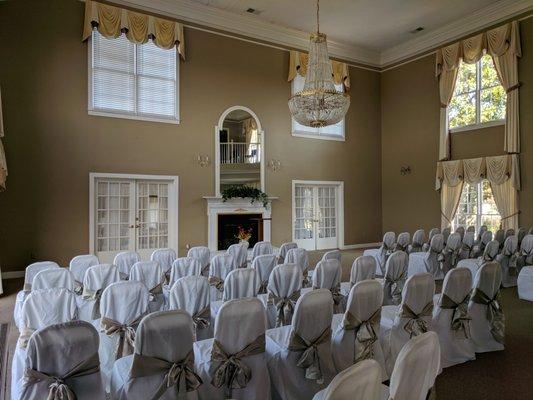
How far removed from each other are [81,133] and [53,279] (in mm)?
5461

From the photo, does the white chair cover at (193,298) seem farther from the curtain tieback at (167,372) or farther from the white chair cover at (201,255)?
the white chair cover at (201,255)

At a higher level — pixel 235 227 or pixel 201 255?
pixel 235 227

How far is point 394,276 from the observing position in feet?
16.3

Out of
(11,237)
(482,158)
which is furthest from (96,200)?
(482,158)

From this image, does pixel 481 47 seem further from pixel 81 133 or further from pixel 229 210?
pixel 81 133

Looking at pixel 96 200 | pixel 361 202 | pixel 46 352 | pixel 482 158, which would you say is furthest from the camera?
pixel 361 202

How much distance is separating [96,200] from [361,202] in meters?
8.16

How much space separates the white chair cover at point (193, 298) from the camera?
3227mm

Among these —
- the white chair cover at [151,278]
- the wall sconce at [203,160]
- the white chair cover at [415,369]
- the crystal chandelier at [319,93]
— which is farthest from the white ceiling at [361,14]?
the white chair cover at [415,369]

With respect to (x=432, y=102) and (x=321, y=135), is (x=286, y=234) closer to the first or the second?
(x=321, y=135)

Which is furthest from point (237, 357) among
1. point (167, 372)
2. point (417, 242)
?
point (417, 242)

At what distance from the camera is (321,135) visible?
11844 mm

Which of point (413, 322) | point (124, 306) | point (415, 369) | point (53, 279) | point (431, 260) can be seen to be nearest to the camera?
point (415, 369)

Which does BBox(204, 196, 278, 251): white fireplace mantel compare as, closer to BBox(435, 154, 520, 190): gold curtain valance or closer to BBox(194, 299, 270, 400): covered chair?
BBox(435, 154, 520, 190): gold curtain valance
